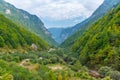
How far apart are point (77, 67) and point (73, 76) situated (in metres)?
31.5

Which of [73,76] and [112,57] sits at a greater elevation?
[112,57]

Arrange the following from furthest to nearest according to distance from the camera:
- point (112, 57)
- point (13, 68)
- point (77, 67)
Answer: point (112, 57) → point (77, 67) → point (13, 68)

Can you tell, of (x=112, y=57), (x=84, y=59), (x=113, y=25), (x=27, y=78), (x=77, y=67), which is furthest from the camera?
(x=113, y=25)

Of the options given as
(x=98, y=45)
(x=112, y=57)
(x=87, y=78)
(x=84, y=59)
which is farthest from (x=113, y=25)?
(x=87, y=78)

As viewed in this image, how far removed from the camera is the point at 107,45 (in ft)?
565

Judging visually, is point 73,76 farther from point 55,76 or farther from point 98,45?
point 98,45

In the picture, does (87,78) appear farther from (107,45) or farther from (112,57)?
(107,45)

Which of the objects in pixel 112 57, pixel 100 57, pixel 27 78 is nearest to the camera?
pixel 27 78

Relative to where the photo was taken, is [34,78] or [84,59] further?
[84,59]

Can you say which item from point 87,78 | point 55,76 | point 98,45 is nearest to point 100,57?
point 98,45

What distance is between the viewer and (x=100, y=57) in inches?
6417

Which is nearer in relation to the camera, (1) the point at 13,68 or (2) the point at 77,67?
(1) the point at 13,68

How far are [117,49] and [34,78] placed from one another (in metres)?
81.7

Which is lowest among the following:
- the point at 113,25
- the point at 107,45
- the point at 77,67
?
the point at 77,67
